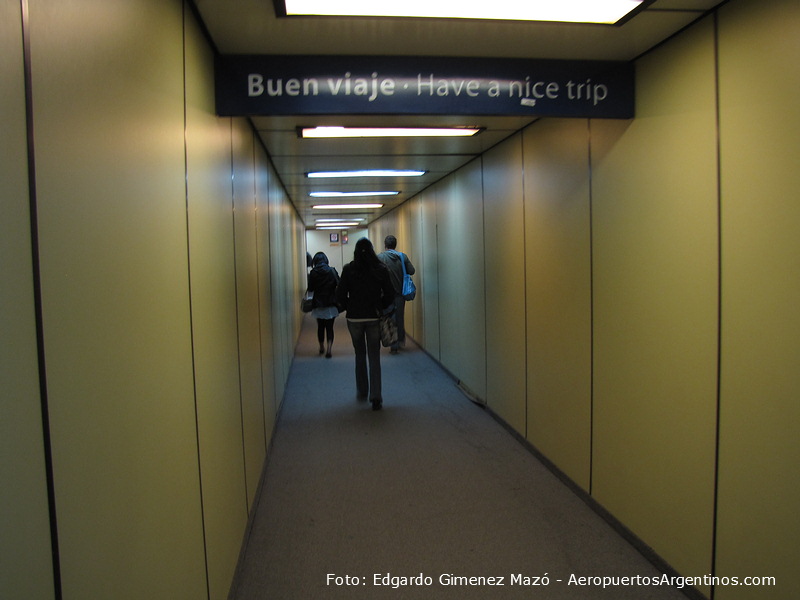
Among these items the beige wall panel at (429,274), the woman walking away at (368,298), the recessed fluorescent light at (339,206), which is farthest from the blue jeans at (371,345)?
the recessed fluorescent light at (339,206)

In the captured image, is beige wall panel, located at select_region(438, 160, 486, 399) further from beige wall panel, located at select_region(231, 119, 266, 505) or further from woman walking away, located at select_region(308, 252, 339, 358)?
beige wall panel, located at select_region(231, 119, 266, 505)

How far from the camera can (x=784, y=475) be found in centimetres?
197

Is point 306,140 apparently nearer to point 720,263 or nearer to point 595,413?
point 595,413

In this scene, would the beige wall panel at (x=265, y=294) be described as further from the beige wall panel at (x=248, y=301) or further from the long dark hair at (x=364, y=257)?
the long dark hair at (x=364, y=257)

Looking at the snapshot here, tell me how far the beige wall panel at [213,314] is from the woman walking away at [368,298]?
2.79 m

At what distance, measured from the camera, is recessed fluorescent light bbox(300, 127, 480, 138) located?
4172 mm

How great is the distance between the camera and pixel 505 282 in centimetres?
→ 493

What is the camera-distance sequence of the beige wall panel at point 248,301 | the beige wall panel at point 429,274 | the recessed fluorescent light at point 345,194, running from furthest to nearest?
the recessed fluorescent light at point 345,194, the beige wall panel at point 429,274, the beige wall panel at point 248,301

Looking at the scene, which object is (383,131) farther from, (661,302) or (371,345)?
(661,302)

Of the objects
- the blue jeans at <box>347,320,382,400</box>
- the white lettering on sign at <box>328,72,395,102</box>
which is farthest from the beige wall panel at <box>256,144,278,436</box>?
the white lettering on sign at <box>328,72,395,102</box>

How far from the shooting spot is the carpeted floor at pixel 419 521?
8.91 ft

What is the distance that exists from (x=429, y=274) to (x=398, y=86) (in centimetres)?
588

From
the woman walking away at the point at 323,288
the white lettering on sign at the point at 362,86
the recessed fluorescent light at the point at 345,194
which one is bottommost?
the woman walking away at the point at 323,288

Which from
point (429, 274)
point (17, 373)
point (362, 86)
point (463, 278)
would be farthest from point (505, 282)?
point (17, 373)
